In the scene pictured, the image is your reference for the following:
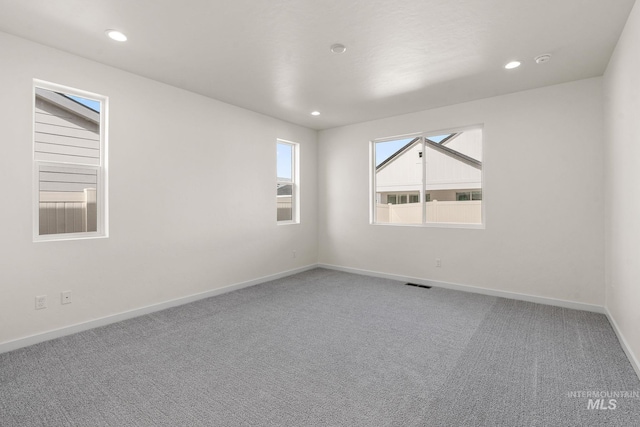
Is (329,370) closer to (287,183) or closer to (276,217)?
(276,217)

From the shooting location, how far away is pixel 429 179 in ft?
15.6

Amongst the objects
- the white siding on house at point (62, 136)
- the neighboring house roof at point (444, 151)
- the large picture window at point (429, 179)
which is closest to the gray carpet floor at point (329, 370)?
the large picture window at point (429, 179)

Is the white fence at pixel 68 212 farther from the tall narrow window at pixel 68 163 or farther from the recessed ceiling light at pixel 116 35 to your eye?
the recessed ceiling light at pixel 116 35

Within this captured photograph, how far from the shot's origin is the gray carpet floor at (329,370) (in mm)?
1772

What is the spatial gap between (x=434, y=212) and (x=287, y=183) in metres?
2.52

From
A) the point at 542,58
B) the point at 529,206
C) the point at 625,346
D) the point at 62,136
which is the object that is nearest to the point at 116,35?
the point at 62,136

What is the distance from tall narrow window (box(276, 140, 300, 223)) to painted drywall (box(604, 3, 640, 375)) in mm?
4158

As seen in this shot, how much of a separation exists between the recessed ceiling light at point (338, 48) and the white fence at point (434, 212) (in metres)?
2.77

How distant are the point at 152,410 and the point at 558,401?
246cm

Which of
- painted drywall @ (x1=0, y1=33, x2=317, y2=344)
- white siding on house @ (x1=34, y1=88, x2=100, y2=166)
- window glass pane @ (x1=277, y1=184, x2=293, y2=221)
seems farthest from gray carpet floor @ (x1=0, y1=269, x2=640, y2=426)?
window glass pane @ (x1=277, y1=184, x2=293, y2=221)

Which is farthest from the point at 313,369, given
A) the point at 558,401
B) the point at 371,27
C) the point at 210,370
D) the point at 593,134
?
the point at 593,134

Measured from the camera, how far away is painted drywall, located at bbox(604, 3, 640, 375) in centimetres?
221

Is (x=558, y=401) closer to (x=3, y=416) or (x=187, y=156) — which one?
(x=3, y=416)

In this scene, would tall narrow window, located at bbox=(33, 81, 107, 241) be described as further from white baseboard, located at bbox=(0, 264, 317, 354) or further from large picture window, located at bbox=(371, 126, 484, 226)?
large picture window, located at bbox=(371, 126, 484, 226)
